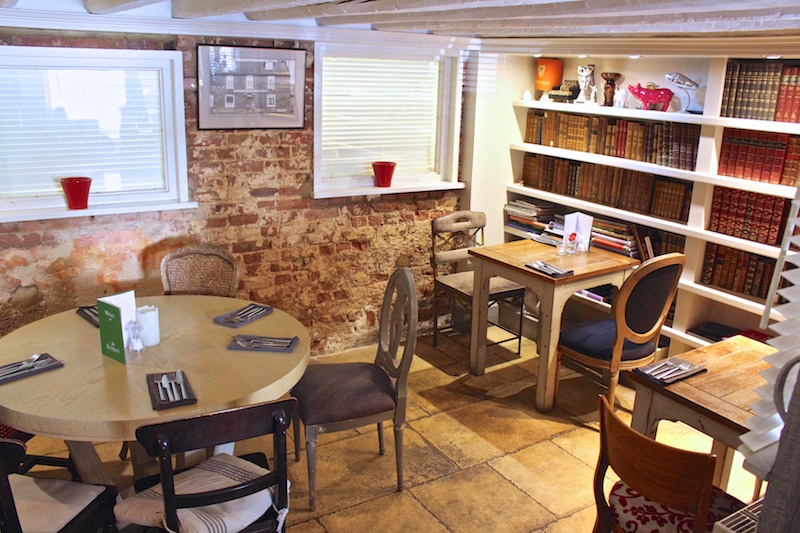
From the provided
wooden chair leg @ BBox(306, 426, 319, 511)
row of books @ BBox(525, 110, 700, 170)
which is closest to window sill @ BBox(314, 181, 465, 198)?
row of books @ BBox(525, 110, 700, 170)

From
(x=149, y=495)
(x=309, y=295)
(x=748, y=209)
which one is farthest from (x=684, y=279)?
(x=149, y=495)

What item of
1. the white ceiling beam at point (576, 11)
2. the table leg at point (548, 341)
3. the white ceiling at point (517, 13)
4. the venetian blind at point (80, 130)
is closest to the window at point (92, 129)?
the venetian blind at point (80, 130)

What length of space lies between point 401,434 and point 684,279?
198 cm

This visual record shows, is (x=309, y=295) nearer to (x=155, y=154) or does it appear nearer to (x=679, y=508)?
(x=155, y=154)

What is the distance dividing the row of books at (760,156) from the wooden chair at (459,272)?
1.46 metres

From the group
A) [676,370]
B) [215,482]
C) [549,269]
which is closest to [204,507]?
[215,482]

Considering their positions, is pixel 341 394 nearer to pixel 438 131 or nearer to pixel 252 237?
pixel 252 237

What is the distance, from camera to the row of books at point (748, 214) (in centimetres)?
366

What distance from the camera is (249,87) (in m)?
3.98

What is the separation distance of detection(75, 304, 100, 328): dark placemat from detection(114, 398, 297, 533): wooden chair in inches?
34.2

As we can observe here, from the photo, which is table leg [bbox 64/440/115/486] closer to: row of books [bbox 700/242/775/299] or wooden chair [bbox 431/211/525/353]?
wooden chair [bbox 431/211/525/353]

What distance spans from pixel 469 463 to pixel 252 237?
6.04 feet

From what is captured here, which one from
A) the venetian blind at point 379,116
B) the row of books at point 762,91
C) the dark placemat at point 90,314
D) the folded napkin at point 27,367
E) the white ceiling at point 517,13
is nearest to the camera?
the white ceiling at point 517,13

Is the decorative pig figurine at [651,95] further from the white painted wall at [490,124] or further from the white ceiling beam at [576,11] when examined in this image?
the white ceiling beam at [576,11]
